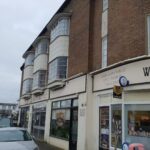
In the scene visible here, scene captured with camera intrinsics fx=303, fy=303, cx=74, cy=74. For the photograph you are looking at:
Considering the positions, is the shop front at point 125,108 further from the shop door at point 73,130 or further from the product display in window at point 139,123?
the shop door at point 73,130

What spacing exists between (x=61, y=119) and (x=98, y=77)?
6.16 metres

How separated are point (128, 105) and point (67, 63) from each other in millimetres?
8910

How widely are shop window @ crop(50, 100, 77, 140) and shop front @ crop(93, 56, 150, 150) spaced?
170 inches

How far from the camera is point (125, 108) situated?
44.9 feet

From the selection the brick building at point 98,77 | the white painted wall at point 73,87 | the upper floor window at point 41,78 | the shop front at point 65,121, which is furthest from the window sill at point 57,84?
the upper floor window at point 41,78

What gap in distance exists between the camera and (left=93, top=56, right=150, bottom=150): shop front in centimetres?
1270

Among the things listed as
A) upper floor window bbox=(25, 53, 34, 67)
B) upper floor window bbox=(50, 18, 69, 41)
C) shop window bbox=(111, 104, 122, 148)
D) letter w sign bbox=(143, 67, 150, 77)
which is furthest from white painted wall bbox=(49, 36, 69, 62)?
upper floor window bbox=(25, 53, 34, 67)

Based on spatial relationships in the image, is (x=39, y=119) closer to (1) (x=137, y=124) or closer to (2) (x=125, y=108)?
(2) (x=125, y=108)

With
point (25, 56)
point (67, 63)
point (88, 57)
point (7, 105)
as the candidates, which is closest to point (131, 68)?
point (88, 57)

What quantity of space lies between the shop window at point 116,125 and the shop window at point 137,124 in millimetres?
595

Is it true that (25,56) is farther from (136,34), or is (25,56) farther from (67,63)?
(136,34)

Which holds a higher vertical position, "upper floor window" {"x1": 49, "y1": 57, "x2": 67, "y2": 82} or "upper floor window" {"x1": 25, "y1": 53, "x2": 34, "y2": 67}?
"upper floor window" {"x1": 25, "y1": 53, "x2": 34, "y2": 67}

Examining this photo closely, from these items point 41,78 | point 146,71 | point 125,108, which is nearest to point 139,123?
point 125,108

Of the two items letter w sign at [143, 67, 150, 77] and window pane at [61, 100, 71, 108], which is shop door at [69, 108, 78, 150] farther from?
letter w sign at [143, 67, 150, 77]
